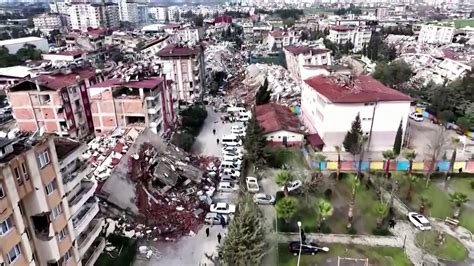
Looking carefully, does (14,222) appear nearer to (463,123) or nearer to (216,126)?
(216,126)

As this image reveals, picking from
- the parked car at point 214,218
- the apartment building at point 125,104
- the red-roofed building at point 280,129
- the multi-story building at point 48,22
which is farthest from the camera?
the multi-story building at point 48,22

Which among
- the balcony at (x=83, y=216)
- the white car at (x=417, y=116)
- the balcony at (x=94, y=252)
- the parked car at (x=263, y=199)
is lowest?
the white car at (x=417, y=116)

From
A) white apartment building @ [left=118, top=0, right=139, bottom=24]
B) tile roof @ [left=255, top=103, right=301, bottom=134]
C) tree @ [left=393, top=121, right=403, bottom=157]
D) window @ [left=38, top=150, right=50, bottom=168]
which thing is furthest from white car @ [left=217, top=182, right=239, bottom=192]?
white apartment building @ [left=118, top=0, right=139, bottom=24]

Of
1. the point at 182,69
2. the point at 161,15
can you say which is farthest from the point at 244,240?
the point at 161,15

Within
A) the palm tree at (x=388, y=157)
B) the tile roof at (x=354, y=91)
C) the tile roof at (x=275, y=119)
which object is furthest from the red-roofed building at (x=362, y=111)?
the palm tree at (x=388, y=157)

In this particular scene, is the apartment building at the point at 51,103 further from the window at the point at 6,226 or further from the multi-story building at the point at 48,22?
the multi-story building at the point at 48,22

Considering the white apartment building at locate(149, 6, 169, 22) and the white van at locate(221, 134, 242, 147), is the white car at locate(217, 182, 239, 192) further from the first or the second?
the white apartment building at locate(149, 6, 169, 22)

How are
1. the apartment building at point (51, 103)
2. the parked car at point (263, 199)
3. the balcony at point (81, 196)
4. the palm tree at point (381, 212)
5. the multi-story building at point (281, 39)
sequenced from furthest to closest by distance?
the multi-story building at point (281, 39) < the apartment building at point (51, 103) < the parked car at point (263, 199) < the palm tree at point (381, 212) < the balcony at point (81, 196)
